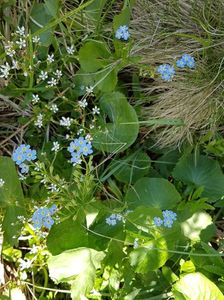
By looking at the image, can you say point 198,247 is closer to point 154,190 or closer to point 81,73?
point 154,190

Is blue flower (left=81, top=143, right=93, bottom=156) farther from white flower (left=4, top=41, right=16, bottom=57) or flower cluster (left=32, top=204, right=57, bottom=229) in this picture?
white flower (left=4, top=41, right=16, bottom=57)

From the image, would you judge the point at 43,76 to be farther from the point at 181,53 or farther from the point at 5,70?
the point at 181,53

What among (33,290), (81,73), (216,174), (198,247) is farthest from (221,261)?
(81,73)

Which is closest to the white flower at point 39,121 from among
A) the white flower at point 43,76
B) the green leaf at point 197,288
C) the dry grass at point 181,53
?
the white flower at point 43,76

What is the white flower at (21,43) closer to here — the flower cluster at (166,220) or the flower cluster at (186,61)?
the flower cluster at (186,61)

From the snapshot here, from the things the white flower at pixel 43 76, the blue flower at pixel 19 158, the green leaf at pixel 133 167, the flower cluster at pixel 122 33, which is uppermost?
the flower cluster at pixel 122 33

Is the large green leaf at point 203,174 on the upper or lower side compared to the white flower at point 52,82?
lower
